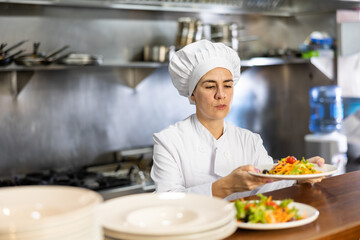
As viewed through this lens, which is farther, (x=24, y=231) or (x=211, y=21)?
(x=211, y=21)

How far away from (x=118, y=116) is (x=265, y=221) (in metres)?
3.15

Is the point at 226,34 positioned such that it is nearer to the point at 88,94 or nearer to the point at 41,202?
the point at 88,94

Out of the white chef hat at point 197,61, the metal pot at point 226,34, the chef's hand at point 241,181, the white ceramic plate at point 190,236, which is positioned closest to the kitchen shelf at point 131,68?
the metal pot at point 226,34

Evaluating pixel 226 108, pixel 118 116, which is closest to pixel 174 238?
pixel 226 108

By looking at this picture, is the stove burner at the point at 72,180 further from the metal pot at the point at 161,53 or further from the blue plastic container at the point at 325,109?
the blue plastic container at the point at 325,109

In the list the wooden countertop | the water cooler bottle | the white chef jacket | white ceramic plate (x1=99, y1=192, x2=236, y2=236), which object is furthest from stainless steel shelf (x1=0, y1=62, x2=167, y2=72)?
white ceramic plate (x1=99, y1=192, x2=236, y2=236)

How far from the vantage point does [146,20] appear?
4.59 metres

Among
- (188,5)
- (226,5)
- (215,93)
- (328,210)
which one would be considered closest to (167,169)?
(215,93)

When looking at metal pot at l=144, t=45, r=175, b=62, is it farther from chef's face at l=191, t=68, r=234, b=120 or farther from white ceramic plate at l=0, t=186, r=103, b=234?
white ceramic plate at l=0, t=186, r=103, b=234

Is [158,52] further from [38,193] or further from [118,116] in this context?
[38,193]

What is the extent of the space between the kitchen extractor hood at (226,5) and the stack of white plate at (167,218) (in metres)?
2.72

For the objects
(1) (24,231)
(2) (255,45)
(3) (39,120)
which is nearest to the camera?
(1) (24,231)

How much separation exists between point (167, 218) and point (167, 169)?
Answer: 1.02m

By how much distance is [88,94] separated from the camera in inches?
169
